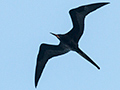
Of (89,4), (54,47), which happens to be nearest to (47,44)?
(54,47)

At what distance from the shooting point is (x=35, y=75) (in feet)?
83.9

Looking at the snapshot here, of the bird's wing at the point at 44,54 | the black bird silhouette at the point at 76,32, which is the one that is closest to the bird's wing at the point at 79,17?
the black bird silhouette at the point at 76,32

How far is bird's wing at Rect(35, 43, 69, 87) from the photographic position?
82.7 ft

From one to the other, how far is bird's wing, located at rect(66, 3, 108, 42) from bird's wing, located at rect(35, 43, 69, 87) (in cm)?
135

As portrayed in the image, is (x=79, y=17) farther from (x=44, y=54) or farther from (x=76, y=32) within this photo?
(x=44, y=54)

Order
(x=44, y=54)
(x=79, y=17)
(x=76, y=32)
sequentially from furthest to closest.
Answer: (x=44, y=54)
(x=76, y=32)
(x=79, y=17)

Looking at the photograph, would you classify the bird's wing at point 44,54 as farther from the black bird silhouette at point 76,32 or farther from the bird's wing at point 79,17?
the bird's wing at point 79,17

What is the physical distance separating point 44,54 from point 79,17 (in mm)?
3372

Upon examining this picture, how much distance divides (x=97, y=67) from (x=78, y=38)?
207cm

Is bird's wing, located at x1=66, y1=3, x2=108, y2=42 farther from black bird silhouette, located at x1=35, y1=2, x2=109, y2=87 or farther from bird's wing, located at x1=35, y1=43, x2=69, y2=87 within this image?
bird's wing, located at x1=35, y1=43, x2=69, y2=87

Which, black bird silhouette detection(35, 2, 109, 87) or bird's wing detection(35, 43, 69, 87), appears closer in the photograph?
black bird silhouette detection(35, 2, 109, 87)

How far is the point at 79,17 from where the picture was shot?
24062mm

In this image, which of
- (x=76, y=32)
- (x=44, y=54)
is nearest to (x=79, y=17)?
(x=76, y=32)

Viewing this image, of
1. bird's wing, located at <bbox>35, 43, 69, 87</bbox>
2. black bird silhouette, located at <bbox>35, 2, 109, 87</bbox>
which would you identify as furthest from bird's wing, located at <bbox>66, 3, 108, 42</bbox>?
bird's wing, located at <bbox>35, 43, 69, 87</bbox>
